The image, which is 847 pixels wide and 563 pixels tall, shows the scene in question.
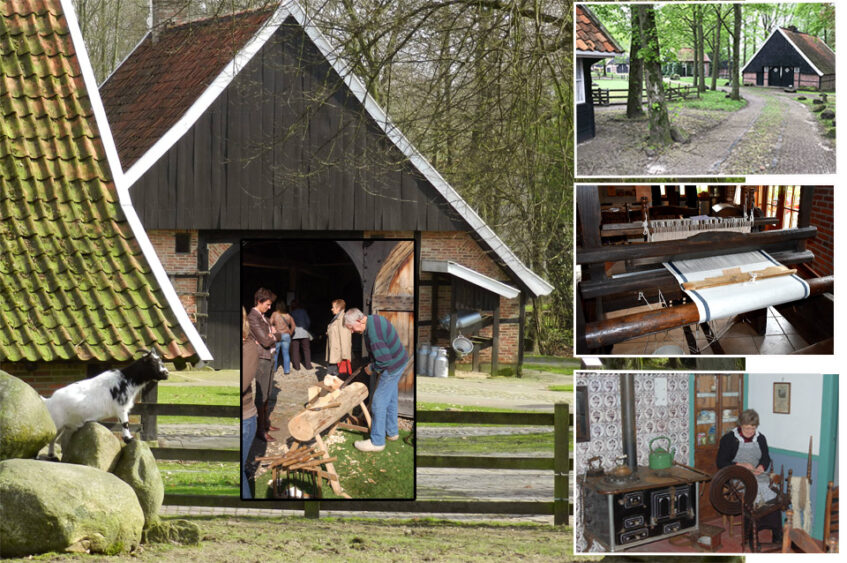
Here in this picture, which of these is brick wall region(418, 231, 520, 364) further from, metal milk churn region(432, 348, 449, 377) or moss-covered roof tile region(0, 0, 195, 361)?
moss-covered roof tile region(0, 0, 195, 361)

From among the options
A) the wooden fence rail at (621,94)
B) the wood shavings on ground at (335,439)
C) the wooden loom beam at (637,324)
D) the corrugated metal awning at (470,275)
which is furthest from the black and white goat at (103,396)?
the corrugated metal awning at (470,275)

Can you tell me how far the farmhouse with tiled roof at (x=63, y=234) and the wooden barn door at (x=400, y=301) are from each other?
4.30ft

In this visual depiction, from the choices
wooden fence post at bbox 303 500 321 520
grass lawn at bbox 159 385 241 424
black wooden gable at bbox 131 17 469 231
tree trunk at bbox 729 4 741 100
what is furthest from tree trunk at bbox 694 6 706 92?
black wooden gable at bbox 131 17 469 231

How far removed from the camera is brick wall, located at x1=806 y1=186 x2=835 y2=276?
19.5ft

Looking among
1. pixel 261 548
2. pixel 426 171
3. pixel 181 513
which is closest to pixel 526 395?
pixel 426 171

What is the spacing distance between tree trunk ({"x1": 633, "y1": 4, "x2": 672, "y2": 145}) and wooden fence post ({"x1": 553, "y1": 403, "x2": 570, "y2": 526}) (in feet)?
11.7

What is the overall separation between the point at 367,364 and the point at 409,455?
0.82m

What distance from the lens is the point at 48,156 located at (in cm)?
798

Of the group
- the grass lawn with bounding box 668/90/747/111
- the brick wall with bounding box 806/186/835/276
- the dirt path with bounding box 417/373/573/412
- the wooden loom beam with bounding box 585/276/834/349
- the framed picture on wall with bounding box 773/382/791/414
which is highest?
the grass lawn with bounding box 668/90/747/111

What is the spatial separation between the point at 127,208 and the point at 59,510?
2465 millimetres

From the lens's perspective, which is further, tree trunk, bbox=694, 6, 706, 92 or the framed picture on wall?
the framed picture on wall

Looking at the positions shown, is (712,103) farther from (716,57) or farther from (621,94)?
(621,94)

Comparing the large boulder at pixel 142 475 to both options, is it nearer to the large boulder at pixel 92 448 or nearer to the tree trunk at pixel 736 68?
the large boulder at pixel 92 448

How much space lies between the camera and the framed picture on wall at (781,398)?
6309 millimetres
